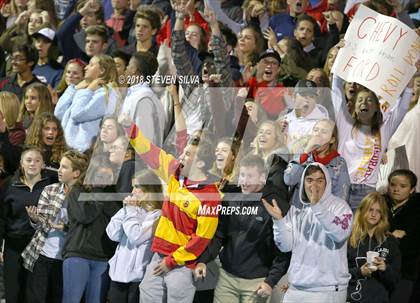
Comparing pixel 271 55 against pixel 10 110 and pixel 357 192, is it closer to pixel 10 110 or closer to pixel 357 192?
pixel 357 192

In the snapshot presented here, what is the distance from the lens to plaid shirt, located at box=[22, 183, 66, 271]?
37.9 feet

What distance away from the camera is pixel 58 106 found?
1268 cm

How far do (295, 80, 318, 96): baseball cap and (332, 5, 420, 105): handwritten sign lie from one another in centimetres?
23

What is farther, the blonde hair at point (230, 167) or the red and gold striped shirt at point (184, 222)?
the blonde hair at point (230, 167)

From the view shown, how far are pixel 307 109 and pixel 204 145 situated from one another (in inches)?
38.3

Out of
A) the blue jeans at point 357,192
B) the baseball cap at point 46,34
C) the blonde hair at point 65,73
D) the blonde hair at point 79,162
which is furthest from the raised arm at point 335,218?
the baseball cap at point 46,34

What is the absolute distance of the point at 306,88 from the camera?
1148cm

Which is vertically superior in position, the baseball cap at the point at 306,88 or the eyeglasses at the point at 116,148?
the baseball cap at the point at 306,88

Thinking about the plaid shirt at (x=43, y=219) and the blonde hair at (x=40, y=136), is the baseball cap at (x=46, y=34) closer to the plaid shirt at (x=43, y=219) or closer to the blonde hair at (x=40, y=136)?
the blonde hair at (x=40, y=136)

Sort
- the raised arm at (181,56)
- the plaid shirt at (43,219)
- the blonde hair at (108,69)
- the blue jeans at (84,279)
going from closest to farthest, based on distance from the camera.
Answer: the blue jeans at (84,279)
the plaid shirt at (43,219)
the raised arm at (181,56)
the blonde hair at (108,69)

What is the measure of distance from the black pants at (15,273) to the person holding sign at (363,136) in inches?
109

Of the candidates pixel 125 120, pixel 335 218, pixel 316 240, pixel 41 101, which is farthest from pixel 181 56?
pixel 335 218

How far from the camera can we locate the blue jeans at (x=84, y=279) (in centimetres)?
1130

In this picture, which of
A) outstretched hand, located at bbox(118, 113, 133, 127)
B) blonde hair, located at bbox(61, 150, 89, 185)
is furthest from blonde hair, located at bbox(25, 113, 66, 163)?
outstretched hand, located at bbox(118, 113, 133, 127)
